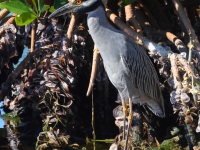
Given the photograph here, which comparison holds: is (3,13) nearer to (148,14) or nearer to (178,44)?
(148,14)

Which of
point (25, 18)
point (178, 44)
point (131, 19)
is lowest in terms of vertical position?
point (178, 44)

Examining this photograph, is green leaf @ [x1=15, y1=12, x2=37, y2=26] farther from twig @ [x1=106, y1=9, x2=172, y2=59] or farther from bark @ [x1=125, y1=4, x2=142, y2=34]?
bark @ [x1=125, y1=4, x2=142, y2=34]

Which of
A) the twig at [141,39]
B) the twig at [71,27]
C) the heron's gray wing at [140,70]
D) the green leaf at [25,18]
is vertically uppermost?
the green leaf at [25,18]

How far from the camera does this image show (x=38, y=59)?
5.47m

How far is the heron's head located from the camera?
4761mm

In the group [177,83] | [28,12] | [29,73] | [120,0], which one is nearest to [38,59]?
[29,73]

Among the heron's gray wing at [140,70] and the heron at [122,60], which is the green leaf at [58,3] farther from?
the heron's gray wing at [140,70]

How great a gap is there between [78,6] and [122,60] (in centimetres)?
53

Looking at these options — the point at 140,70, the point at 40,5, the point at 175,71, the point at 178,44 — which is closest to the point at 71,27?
the point at 40,5

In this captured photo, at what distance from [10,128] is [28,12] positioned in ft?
3.54

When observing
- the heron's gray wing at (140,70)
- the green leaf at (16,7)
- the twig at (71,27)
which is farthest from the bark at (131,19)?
the green leaf at (16,7)

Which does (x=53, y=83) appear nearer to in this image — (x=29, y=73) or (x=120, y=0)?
(x=29, y=73)

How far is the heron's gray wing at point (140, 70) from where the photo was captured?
4.97m

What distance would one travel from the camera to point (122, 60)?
4.93 m
